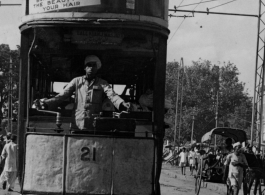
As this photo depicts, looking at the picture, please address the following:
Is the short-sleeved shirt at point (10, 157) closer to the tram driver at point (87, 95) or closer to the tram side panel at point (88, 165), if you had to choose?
the tram driver at point (87, 95)

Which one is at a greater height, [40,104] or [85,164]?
[40,104]

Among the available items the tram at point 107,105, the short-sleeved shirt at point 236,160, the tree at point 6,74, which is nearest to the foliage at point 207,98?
the tree at point 6,74

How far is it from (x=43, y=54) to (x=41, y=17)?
0.87 meters

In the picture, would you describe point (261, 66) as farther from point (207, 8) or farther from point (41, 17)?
point (41, 17)

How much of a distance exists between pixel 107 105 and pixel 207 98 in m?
86.9

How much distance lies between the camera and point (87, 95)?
9211mm

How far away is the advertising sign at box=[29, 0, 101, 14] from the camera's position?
30.8 feet

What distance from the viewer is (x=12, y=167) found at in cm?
1880

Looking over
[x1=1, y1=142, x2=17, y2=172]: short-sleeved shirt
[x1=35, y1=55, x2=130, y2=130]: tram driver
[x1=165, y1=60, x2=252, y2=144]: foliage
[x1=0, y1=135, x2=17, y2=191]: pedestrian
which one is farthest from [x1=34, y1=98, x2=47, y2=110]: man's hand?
[x1=165, y1=60, x2=252, y2=144]: foliage

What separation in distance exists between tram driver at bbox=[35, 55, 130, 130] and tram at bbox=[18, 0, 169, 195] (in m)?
0.20

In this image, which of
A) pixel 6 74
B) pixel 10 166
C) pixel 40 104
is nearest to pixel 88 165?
pixel 40 104

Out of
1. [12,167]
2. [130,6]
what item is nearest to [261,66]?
[12,167]

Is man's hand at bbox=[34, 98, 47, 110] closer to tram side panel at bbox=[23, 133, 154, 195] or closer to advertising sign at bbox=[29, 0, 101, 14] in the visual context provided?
tram side panel at bbox=[23, 133, 154, 195]

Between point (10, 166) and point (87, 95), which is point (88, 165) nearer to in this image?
point (87, 95)
